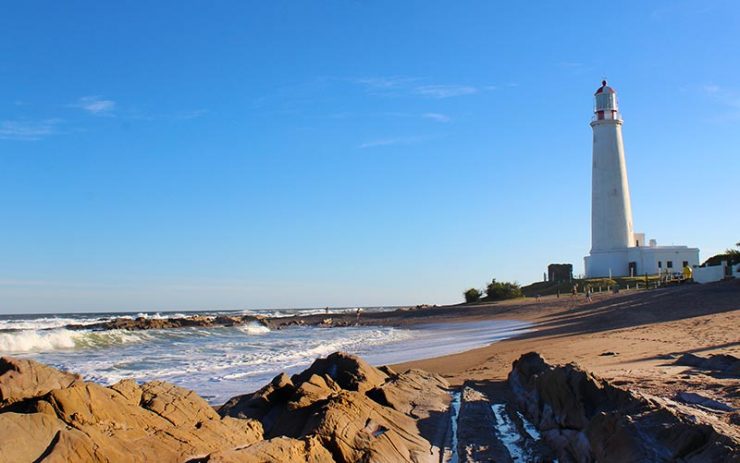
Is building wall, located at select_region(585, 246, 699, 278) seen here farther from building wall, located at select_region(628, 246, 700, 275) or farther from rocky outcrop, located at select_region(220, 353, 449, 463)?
rocky outcrop, located at select_region(220, 353, 449, 463)

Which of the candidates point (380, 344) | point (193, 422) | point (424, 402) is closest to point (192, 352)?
point (380, 344)

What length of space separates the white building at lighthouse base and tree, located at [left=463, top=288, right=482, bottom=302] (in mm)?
11939

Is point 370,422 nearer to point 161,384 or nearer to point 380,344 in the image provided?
point 161,384

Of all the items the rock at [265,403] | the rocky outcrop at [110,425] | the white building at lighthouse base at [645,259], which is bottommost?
the rock at [265,403]

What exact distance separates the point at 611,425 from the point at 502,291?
153 feet

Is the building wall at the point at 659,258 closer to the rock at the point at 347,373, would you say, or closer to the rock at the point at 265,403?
the rock at the point at 347,373

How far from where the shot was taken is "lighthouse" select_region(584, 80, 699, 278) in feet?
151

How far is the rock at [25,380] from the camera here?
21.1ft

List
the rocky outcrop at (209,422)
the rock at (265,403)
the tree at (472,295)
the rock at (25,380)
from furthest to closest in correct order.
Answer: the tree at (472,295), the rock at (265,403), the rock at (25,380), the rocky outcrop at (209,422)

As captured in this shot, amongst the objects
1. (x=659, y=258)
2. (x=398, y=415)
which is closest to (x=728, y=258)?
(x=659, y=258)

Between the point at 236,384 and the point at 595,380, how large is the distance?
8.92m

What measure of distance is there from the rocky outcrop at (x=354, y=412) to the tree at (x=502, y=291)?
40820mm

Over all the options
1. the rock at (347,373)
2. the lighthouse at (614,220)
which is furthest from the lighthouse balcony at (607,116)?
the rock at (347,373)

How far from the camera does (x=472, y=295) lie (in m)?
56.1
